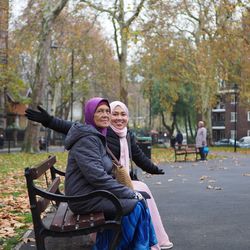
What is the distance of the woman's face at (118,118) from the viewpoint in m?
5.79

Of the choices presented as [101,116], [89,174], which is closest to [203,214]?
[101,116]

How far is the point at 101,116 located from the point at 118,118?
96 cm

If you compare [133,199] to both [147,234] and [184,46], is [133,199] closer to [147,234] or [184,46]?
[147,234]

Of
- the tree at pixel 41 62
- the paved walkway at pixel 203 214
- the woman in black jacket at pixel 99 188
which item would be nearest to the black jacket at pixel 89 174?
the woman in black jacket at pixel 99 188

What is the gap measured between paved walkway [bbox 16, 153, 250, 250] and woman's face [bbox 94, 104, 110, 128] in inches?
66.1

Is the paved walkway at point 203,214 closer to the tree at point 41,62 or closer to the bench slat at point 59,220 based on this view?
the bench slat at point 59,220

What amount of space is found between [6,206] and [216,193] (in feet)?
14.4

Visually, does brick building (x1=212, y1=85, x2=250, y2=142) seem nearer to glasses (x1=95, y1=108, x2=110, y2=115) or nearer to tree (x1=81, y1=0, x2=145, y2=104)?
tree (x1=81, y1=0, x2=145, y2=104)

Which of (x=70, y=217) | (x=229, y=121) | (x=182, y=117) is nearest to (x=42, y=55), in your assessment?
(x=70, y=217)

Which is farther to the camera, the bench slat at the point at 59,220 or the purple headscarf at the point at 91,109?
the purple headscarf at the point at 91,109

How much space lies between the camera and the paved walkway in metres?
5.83

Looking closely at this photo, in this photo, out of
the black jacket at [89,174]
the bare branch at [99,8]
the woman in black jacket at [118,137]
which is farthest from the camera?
the bare branch at [99,8]

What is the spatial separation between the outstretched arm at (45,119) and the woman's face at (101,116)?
3.13 ft

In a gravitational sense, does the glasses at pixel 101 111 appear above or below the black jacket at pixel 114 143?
above
